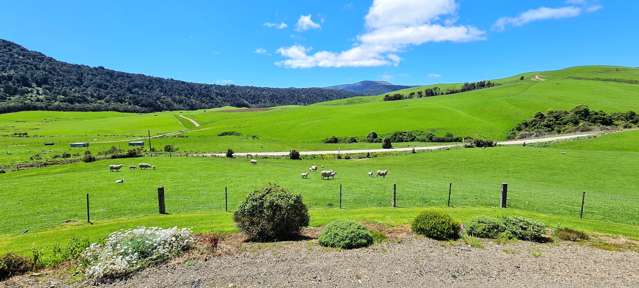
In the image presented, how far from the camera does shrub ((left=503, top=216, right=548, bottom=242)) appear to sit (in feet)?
45.4

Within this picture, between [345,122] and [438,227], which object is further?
[345,122]

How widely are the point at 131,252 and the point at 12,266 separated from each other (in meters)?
3.69

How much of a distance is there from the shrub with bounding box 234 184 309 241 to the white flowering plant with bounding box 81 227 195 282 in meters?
2.22

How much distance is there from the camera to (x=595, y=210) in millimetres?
22000

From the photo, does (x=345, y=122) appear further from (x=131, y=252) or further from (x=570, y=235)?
(x=131, y=252)

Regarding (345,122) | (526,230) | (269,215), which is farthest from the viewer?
(345,122)

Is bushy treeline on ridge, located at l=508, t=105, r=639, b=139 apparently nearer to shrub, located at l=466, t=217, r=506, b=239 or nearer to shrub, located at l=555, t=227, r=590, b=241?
shrub, located at l=555, t=227, r=590, b=241

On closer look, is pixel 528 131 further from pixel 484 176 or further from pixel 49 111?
pixel 49 111

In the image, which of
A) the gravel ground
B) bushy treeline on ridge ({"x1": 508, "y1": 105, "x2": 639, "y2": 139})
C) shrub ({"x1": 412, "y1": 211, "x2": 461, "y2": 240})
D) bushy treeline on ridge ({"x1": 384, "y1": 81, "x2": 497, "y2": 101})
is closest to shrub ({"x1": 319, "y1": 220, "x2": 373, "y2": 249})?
the gravel ground

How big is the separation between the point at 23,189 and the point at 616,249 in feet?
138

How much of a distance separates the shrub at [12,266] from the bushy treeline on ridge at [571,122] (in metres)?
90.1

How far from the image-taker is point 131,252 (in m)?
10.9

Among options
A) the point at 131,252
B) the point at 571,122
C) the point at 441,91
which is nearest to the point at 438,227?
the point at 131,252

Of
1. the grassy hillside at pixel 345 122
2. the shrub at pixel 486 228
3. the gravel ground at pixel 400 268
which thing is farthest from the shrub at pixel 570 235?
the grassy hillside at pixel 345 122
